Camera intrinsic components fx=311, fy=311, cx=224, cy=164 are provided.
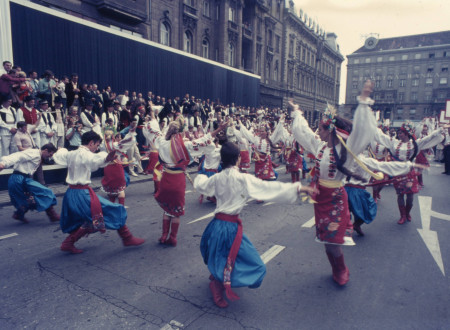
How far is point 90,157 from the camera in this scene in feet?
14.9

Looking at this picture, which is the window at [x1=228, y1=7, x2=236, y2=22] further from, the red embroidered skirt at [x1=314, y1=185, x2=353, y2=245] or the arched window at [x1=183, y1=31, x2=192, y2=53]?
the red embroidered skirt at [x1=314, y1=185, x2=353, y2=245]

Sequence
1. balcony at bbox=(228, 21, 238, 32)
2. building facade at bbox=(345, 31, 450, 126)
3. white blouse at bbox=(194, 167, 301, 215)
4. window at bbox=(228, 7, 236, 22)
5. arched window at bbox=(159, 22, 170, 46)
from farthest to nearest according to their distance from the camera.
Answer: building facade at bbox=(345, 31, 450, 126) < window at bbox=(228, 7, 236, 22) < balcony at bbox=(228, 21, 238, 32) < arched window at bbox=(159, 22, 170, 46) < white blouse at bbox=(194, 167, 301, 215)

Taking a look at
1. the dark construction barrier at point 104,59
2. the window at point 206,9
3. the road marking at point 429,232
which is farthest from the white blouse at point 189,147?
the window at point 206,9

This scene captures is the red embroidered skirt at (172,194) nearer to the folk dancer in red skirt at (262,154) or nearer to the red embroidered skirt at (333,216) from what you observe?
the red embroidered skirt at (333,216)

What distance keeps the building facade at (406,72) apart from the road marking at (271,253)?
71.8 meters

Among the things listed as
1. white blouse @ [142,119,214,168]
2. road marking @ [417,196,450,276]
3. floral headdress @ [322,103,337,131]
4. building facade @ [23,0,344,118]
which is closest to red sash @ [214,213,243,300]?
floral headdress @ [322,103,337,131]

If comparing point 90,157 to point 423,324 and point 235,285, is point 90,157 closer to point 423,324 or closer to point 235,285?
point 235,285

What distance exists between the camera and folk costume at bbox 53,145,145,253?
4.52 metres

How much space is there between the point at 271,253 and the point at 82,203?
9.69 feet

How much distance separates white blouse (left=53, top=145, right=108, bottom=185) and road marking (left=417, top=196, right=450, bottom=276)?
5187 mm

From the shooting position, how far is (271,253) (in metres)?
4.92

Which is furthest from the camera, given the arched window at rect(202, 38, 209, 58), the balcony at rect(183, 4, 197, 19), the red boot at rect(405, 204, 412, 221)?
the arched window at rect(202, 38, 209, 58)

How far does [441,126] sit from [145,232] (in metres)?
5.47

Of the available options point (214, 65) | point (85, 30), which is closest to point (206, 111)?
point (214, 65)
